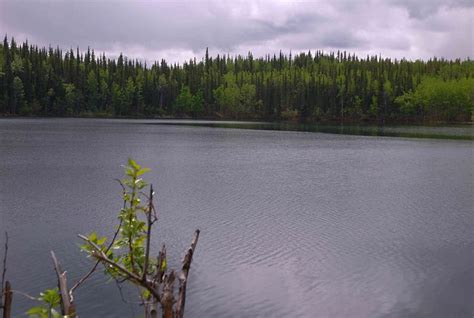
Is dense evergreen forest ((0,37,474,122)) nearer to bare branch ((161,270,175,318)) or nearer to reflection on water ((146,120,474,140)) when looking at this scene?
reflection on water ((146,120,474,140))

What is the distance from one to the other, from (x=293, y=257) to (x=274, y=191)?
47.1 feet

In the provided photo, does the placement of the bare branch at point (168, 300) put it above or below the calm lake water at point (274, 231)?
above

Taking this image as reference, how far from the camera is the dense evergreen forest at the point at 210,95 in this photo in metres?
149

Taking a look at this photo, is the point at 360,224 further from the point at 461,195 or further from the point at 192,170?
the point at 192,170

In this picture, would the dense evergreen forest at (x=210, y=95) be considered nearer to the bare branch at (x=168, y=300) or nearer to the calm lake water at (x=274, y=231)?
the calm lake water at (x=274, y=231)

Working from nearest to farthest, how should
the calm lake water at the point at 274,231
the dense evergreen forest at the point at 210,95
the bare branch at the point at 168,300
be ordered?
the bare branch at the point at 168,300, the calm lake water at the point at 274,231, the dense evergreen forest at the point at 210,95

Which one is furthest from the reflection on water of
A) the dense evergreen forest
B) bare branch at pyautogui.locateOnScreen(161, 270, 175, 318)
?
bare branch at pyautogui.locateOnScreen(161, 270, 175, 318)

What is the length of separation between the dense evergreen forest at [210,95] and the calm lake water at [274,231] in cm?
10903

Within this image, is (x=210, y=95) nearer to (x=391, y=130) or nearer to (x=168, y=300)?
(x=391, y=130)

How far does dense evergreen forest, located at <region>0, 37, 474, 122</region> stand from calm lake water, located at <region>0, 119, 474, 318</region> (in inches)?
4292

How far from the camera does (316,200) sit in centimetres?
3019

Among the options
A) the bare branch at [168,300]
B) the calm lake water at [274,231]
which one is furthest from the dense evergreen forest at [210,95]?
the bare branch at [168,300]

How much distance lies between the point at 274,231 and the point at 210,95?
170 m

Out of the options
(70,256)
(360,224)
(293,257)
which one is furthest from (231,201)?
(70,256)
